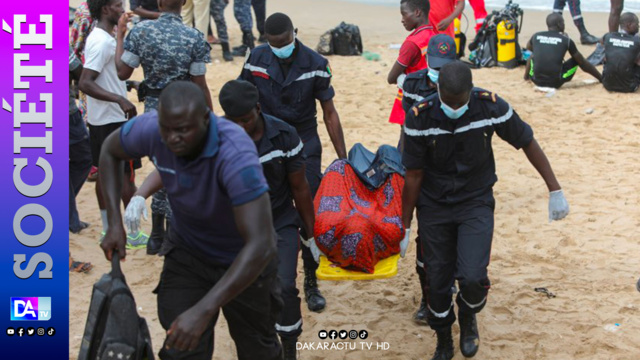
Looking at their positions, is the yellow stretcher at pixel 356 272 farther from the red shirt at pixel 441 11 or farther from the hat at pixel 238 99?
the red shirt at pixel 441 11

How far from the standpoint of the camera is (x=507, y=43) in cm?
1201

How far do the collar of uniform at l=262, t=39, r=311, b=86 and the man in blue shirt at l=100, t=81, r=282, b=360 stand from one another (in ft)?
6.03

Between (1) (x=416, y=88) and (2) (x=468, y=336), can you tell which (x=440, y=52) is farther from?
(2) (x=468, y=336)

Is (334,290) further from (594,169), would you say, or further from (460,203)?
(594,169)

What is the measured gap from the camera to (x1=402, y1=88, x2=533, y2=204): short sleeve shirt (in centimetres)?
466

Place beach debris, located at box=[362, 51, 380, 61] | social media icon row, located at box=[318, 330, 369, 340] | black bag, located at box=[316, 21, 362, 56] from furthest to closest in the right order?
1. black bag, located at box=[316, 21, 362, 56]
2. beach debris, located at box=[362, 51, 380, 61]
3. social media icon row, located at box=[318, 330, 369, 340]

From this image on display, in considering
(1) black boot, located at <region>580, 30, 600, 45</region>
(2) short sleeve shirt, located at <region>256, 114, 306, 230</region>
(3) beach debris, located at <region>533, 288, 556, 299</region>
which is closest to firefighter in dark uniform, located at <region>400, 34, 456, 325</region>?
(3) beach debris, located at <region>533, 288, 556, 299</region>

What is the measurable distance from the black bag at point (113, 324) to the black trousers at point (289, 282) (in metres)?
1.15

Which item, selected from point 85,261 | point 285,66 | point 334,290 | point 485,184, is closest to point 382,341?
point 334,290

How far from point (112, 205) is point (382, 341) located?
7.27ft

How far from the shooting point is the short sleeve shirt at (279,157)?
14.9 feet

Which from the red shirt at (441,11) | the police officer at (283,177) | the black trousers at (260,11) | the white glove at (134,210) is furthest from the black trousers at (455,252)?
the black trousers at (260,11)

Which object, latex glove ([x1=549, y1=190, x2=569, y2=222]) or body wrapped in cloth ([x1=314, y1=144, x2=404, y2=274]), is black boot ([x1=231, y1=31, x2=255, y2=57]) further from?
latex glove ([x1=549, y1=190, x2=569, y2=222])

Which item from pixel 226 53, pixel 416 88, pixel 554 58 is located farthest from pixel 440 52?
pixel 226 53
